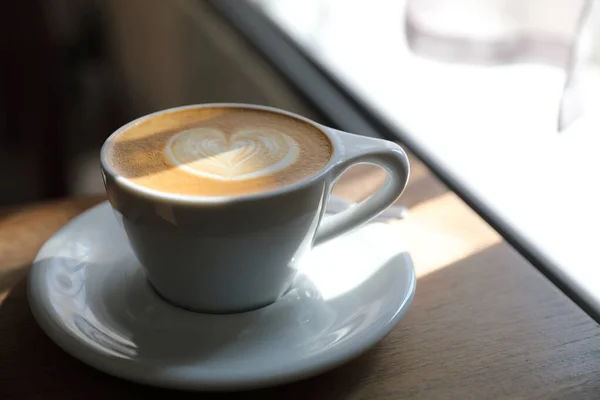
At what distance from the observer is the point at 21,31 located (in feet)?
5.26

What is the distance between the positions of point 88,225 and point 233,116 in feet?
0.48

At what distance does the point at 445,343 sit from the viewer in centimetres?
46

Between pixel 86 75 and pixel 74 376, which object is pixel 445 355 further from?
pixel 86 75

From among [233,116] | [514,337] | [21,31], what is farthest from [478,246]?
[21,31]

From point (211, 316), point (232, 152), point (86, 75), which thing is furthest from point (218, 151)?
point (86, 75)

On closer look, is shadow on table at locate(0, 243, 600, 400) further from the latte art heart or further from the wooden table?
the latte art heart

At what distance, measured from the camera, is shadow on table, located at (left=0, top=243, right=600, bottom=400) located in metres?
0.42

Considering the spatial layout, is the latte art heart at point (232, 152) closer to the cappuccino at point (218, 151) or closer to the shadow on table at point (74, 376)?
the cappuccino at point (218, 151)

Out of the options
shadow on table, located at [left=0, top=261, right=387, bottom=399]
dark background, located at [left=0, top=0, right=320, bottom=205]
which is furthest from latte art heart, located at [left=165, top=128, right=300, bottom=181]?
dark background, located at [left=0, top=0, right=320, bottom=205]

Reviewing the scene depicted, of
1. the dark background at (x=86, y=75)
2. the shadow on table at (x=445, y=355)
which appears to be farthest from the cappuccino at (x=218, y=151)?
the dark background at (x=86, y=75)

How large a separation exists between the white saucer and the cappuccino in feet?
0.30

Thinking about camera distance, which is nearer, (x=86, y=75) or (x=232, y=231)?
→ (x=232, y=231)

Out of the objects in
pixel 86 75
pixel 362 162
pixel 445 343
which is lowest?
pixel 86 75

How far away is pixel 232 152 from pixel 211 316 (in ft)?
0.37
